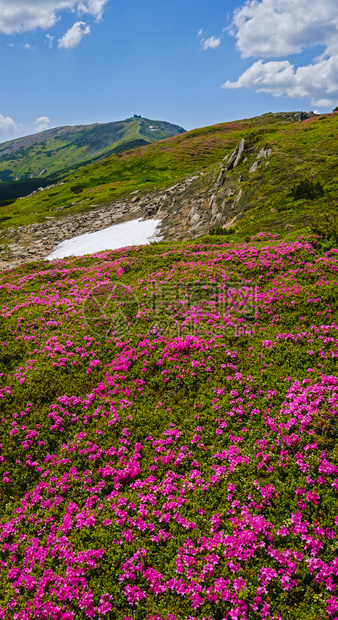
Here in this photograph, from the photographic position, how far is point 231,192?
49906 millimetres

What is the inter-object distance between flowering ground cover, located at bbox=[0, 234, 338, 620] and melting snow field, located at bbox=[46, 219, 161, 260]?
3526 centimetres

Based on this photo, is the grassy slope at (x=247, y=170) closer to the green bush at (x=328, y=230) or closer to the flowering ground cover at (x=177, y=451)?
the green bush at (x=328, y=230)

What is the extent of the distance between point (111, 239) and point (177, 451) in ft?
176

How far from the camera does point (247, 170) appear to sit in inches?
2061

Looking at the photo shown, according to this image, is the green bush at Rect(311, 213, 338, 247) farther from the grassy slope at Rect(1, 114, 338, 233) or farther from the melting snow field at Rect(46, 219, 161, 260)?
the melting snow field at Rect(46, 219, 161, 260)

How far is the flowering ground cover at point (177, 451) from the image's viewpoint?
7887 mm

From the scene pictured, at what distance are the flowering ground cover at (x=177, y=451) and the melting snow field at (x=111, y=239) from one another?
3526cm

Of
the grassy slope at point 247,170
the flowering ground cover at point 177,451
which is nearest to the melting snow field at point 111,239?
the grassy slope at point 247,170

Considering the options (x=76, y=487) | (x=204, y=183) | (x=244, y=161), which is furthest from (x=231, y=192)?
(x=76, y=487)

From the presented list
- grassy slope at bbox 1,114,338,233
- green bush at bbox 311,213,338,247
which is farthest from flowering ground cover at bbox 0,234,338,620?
grassy slope at bbox 1,114,338,233

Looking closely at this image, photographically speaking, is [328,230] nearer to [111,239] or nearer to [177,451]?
[177,451]

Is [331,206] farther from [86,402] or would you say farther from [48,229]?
[48,229]

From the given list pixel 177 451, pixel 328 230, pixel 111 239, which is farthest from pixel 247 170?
pixel 177 451

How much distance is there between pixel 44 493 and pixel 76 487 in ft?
4.27
